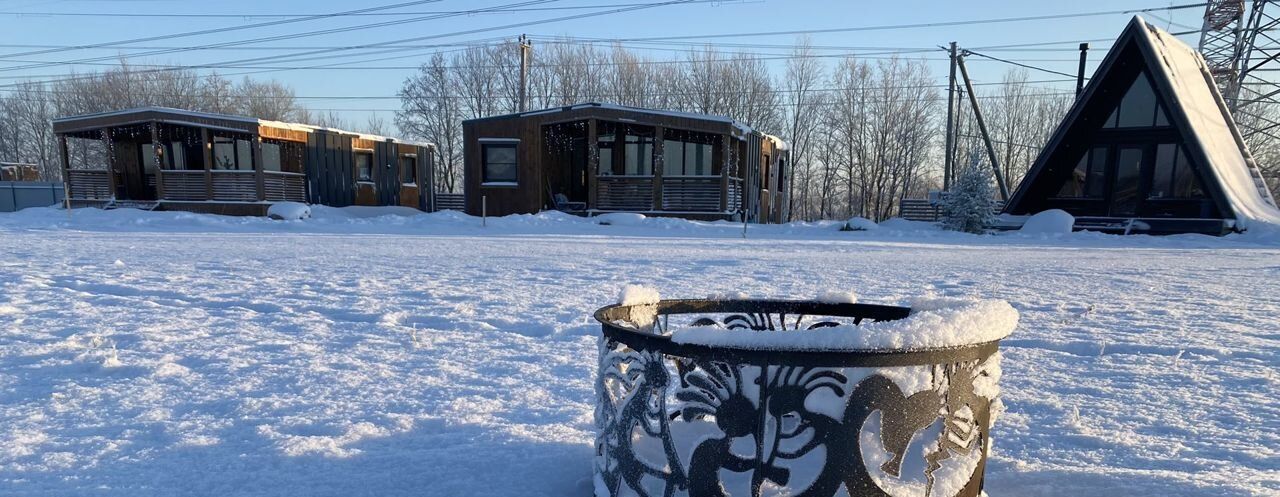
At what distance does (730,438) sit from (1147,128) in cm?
2137

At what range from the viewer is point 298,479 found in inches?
76.5

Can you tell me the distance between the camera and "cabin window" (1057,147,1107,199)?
17.4 m

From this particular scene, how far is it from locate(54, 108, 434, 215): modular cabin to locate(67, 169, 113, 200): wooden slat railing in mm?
38

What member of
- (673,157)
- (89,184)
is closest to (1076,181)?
(673,157)

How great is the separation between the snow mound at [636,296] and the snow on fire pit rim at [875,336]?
65 cm

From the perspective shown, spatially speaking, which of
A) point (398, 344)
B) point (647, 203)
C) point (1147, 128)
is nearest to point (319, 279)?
point (398, 344)

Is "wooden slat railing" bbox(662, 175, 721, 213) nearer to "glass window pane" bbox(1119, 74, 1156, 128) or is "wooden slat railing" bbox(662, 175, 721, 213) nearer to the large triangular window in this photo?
the large triangular window

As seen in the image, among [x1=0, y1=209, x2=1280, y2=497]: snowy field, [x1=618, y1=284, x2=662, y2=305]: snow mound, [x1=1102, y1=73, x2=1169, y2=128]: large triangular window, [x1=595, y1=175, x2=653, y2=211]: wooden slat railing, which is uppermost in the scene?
[x1=1102, y1=73, x2=1169, y2=128]: large triangular window

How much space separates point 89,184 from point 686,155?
22811 millimetres

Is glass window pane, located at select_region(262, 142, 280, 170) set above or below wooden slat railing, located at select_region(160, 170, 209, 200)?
above

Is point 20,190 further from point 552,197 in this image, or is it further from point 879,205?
point 879,205

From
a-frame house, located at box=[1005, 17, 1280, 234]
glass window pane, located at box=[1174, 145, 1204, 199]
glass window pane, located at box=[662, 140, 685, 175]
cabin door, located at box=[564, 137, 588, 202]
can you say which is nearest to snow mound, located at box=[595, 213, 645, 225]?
glass window pane, located at box=[662, 140, 685, 175]

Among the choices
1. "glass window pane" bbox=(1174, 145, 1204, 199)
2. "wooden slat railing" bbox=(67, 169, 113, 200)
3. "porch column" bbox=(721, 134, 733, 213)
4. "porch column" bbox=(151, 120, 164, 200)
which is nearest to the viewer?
"glass window pane" bbox=(1174, 145, 1204, 199)

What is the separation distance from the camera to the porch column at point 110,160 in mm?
21047
